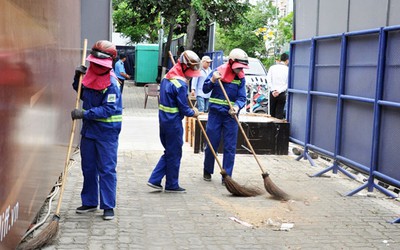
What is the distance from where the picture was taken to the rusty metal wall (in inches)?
172

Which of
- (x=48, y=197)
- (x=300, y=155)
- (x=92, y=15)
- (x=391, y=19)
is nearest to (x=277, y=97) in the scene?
(x=300, y=155)

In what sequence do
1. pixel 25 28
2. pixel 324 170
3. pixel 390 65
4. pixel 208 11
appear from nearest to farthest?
pixel 25 28, pixel 390 65, pixel 324 170, pixel 208 11

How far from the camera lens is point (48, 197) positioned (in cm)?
747

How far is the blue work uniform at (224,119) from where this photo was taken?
903cm

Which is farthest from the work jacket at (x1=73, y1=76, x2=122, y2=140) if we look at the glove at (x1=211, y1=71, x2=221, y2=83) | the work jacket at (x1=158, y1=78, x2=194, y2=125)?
the glove at (x1=211, y1=71, x2=221, y2=83)

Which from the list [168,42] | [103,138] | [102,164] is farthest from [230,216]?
[168,42]

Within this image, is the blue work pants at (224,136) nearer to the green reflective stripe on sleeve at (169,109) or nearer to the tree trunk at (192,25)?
the green reflective stripe on sleeve at (169,109)

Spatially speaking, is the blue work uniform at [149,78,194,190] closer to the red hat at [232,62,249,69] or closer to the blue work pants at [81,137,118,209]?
the red hat at [232,62,249,69]

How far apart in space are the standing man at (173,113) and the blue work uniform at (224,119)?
0.83 metres

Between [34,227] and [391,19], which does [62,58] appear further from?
[391,19]

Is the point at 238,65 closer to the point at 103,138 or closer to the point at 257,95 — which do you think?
the point at 103,138

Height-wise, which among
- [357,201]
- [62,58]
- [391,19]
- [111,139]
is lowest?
[357,201]

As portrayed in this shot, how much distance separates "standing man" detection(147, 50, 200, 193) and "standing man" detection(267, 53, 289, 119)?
622 centimetres

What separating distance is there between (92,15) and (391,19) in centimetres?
583
